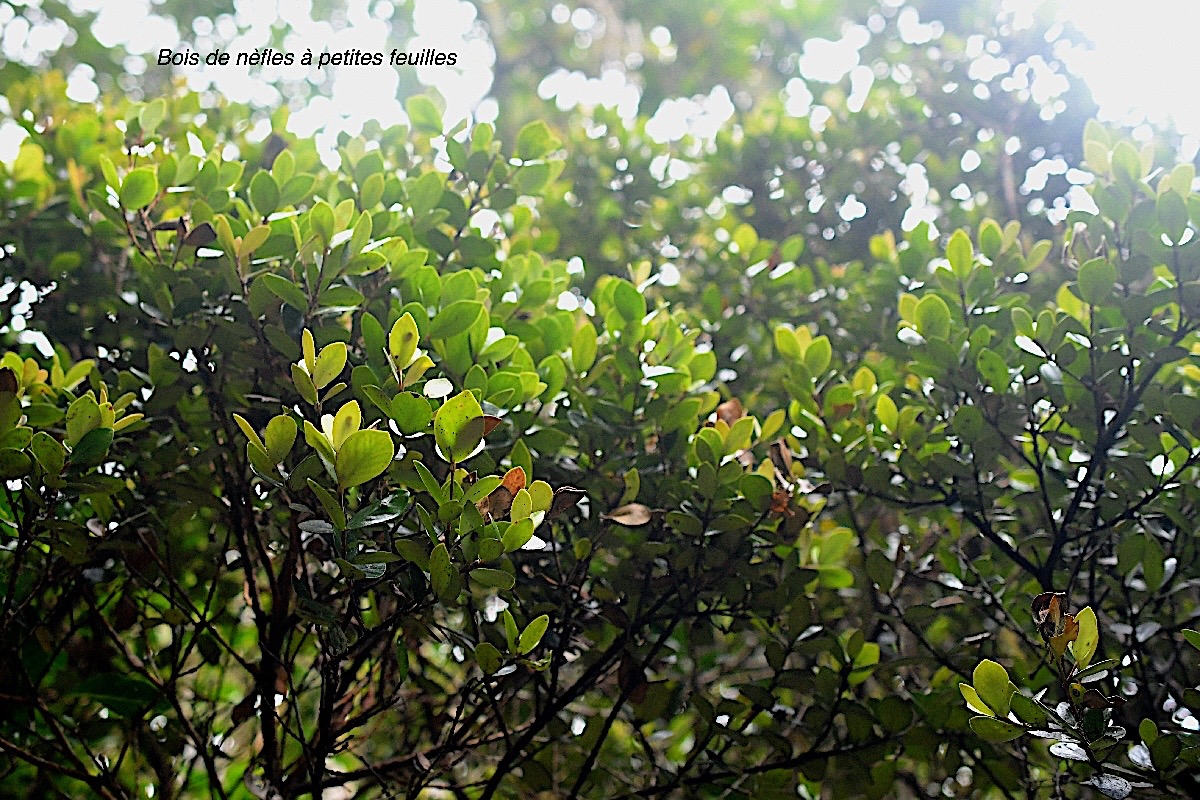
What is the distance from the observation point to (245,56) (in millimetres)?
3053

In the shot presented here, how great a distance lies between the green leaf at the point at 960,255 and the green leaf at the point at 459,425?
1.15 m

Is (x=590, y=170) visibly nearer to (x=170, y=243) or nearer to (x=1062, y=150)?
(x=1062, y=150)

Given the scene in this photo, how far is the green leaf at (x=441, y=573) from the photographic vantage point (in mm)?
1358

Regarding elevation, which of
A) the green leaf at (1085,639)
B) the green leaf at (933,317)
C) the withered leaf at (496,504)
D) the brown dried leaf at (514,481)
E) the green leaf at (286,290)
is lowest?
the green leaf at (1085,639)

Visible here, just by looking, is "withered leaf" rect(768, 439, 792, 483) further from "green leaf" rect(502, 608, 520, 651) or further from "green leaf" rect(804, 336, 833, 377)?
"green leaf" rect(502, 608, 520, 651)

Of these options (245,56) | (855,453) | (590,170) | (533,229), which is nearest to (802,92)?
(590,170)

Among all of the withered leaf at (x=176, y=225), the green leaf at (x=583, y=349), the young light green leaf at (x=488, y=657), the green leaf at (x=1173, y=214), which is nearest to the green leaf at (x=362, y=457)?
the young light green leaf at (x=488, y=657)

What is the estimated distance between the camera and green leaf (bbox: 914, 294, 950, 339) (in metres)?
1.88

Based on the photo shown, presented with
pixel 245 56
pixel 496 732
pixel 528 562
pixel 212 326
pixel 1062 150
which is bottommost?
pixel 496 732

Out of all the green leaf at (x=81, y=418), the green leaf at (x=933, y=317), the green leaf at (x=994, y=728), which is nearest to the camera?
the green leaf at (x=994, y=728)

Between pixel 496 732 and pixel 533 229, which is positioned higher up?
pixel 533 229

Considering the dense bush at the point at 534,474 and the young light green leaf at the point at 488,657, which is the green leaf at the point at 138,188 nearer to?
the dense bush at the point at 534,474

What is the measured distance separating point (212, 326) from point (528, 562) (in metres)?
0.75

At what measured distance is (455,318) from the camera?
1652mm
